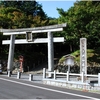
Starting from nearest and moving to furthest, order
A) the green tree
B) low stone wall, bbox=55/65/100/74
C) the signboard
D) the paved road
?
the paved road, the signboard, low stone wall, bbox=55/65/100/74, the green tree

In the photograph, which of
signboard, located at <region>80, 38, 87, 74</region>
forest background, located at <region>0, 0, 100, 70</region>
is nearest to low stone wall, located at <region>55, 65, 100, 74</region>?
forest background, located at <region>0, 0, 100, 70</region>

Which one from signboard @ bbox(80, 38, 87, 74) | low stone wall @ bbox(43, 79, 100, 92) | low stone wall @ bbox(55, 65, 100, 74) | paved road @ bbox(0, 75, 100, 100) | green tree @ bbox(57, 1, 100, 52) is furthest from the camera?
green tree @ bbox(57, 1, 100, 52)

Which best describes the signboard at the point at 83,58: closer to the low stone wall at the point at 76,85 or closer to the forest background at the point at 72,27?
the low stone wall at the point at 76,85

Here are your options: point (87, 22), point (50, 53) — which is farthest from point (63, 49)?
point (50, 53)

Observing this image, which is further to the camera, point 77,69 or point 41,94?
point 77,69

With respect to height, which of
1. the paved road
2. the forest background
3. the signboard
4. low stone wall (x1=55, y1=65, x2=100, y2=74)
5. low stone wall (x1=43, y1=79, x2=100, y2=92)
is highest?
the forest background

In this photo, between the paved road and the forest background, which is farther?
the forest background

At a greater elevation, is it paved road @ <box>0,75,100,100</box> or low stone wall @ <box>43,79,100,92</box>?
low stone wall @ <box>43,79,100,92</box>

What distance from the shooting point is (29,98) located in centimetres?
1075

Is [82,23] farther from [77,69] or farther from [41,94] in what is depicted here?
[41,94]

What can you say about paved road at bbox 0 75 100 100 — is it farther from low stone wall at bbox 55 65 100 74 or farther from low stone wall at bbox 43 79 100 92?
low stone wall at bbox 55 65 100 74

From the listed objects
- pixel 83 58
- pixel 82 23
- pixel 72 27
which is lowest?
pixel 83 58

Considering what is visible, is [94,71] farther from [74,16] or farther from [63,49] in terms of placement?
[63,49]

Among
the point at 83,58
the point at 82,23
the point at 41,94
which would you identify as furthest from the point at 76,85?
the point at 82,23
